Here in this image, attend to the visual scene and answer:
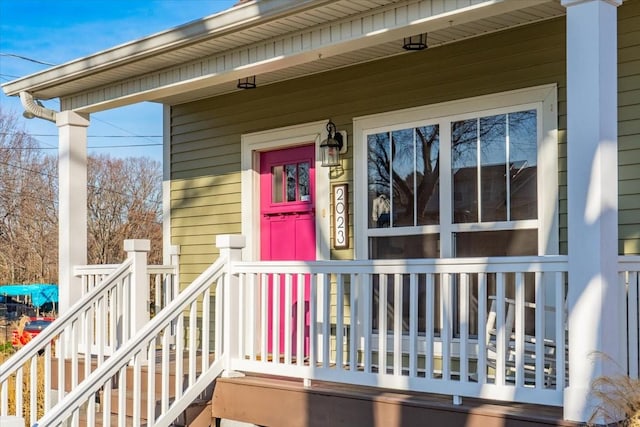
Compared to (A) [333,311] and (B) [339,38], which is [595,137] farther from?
(A) [333,311]

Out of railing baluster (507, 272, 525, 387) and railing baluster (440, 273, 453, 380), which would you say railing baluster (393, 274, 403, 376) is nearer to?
railing baluster (440, 273, 453, 380)

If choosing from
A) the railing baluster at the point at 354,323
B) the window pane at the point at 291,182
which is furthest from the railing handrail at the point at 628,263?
the window pane at the point at 291,182

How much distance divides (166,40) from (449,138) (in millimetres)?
2258

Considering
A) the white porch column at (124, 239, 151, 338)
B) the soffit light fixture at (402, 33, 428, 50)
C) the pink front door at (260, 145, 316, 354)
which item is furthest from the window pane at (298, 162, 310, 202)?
the soffit light fixture at (402, 33, 428, 50)

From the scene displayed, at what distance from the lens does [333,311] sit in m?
6.61

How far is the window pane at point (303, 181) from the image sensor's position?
23.0 feet

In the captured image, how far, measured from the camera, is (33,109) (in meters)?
7.07

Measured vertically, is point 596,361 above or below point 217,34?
below

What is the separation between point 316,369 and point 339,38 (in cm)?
215

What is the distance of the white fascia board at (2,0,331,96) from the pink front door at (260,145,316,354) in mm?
1774

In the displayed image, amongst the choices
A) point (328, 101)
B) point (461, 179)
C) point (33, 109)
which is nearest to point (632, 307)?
point (461, 179)

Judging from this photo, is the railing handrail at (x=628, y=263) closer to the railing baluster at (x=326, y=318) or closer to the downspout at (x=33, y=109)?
the railing baluster at (x=326, y=318)

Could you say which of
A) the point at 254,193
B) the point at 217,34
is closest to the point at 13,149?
the point at 254,193

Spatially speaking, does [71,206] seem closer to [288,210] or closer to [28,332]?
[288,210]
